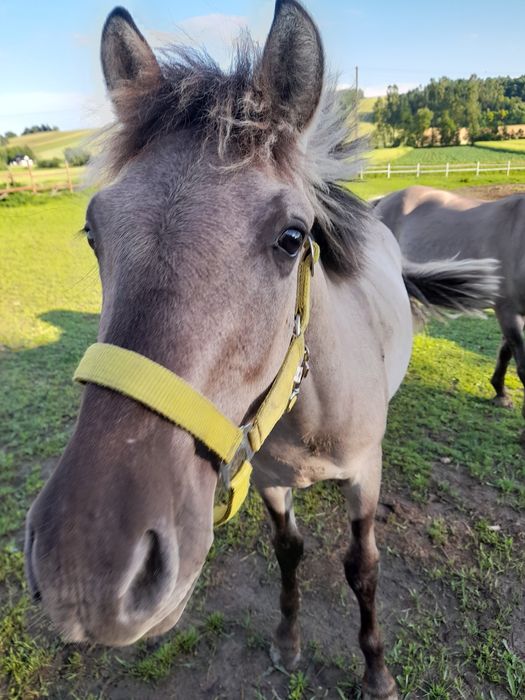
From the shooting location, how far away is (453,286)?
3672 millimetres

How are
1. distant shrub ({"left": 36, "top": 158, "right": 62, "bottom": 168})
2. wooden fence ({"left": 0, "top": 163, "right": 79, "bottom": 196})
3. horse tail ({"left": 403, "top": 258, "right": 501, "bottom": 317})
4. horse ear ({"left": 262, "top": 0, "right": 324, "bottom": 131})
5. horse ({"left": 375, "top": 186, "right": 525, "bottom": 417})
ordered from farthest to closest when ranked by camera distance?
distant shrub ({"left": 36, "top": 158, "right": 62, "bottom": 168}) → wooden fence ({"left": 0, "top": 163, "right": 79, "bottom": 196}) → horse ({"left": 375, "top": 186, "right": 525, "bottom": 417}) → horse tail ({"left": 403, "top": 258, "right": 501, "bottom": 317}) → horse ear ({"left": 262, "top": 0, "right": 324, "bottom": 131})

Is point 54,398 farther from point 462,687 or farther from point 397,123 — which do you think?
point 397,123

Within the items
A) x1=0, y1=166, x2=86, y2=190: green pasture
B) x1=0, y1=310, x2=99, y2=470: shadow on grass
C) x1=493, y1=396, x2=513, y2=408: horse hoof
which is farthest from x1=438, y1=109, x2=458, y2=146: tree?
x1=493, y1=396, x2=513, y2=408: horse hoof

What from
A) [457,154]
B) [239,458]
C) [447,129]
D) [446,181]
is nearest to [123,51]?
[239,458]

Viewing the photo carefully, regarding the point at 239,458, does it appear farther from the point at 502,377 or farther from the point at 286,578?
the point at 502,377

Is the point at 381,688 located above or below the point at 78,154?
below

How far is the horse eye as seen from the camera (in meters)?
1.27

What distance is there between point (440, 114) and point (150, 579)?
47665 millimetres

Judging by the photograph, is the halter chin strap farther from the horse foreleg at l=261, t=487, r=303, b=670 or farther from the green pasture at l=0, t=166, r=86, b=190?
the green pasture at l=0, t=166, r=86, b=190

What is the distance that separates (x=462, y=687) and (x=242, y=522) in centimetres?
165

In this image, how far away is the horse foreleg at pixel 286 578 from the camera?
2.41 m

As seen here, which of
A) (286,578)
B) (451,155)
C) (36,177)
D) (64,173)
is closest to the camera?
(286,578)

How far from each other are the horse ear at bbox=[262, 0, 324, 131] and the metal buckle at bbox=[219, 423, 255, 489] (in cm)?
98

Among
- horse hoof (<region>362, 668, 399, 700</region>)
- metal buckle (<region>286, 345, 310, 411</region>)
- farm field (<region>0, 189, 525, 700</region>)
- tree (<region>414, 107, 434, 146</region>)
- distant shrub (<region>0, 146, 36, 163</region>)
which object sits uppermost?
tree (<region>414, 107, 434, 146</region>)
